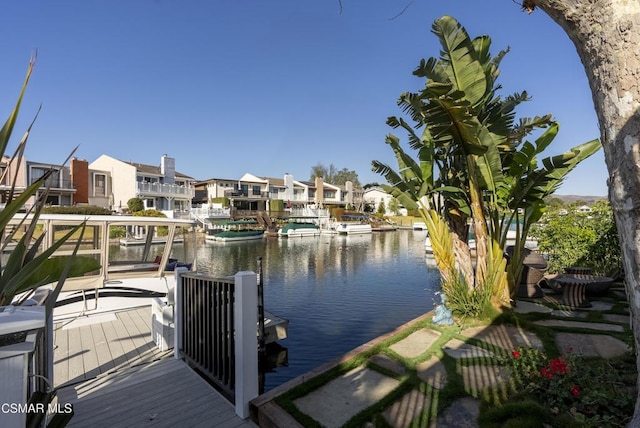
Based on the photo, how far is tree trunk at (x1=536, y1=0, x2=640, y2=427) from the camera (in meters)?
1.73

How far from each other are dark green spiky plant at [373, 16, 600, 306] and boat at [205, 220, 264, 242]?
25.7 meters

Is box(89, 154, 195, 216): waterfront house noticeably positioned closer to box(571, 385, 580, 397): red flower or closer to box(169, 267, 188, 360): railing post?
box(169, 267, 188, 360): railing post

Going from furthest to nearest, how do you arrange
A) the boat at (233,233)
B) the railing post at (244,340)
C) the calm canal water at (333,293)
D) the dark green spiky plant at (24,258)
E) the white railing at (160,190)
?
the white railing at (160,190) < the boat at (233,233) < the calm canal water at (333,293) < the railing post at (244,340) < the dark green spiky plant at (24,258)

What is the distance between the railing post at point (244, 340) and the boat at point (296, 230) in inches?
1305

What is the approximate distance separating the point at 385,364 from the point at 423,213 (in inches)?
147

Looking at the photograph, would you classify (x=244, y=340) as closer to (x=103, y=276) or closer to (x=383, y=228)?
(x=103, y=276)

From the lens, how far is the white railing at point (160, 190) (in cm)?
3612

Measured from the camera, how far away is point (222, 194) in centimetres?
4831

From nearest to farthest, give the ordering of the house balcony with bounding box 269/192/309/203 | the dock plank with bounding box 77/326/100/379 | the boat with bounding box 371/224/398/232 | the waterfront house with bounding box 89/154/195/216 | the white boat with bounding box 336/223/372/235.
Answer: the dock plank with bounding box 77/326/100/379 < the waterfront house with bounding box 89/154/195/216 < the white boat with bounding box 336/223/372/235 < the boat with bounding box 371/224/398/232 < the house balcony with bounding box 269/192/309/203

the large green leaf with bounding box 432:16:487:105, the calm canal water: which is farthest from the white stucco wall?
the large green leaf with bounding box 432:16:487:105

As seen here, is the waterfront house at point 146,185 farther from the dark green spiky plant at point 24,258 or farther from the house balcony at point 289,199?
the dark green spiky plant at point 24,258

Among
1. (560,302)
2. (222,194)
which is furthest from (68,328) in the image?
(222,194)

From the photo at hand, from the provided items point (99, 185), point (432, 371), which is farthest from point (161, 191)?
point (432, 371)

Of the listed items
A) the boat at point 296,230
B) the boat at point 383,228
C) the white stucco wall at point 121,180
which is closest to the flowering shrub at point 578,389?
the boat at point 296,230
